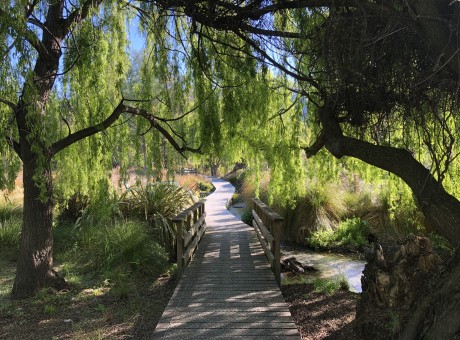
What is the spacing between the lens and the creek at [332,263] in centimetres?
813

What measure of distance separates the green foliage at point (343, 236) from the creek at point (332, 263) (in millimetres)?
344

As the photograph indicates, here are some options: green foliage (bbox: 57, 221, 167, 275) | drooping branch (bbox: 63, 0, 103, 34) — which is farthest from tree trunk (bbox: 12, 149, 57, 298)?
drooping branch (bbox: 63, 0, 103, 34)

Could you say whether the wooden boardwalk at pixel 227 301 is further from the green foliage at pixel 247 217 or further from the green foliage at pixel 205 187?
the green foliage at pixel 205 187

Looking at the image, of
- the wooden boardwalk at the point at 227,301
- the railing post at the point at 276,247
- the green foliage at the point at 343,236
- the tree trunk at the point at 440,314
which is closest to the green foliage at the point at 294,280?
the wooden boardwalk at the point at 227,301

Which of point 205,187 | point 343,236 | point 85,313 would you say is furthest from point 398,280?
point 205,187

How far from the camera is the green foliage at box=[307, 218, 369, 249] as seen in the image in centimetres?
1048

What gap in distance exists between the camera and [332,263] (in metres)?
9.41

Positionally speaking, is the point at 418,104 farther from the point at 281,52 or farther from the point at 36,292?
the point at 36,292

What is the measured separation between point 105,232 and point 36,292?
8.11ft

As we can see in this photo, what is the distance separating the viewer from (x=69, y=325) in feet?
16.1

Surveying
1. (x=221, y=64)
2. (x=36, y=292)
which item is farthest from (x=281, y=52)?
(x=36, y=292)

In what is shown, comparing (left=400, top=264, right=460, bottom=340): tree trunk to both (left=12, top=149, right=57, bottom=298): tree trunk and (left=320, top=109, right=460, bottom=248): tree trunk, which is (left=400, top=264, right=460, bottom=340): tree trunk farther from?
(left=12, top=149, right=57, bottom=298): tree trunk

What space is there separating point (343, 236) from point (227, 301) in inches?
255

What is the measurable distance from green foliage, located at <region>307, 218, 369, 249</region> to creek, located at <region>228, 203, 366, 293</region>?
1.13ft
